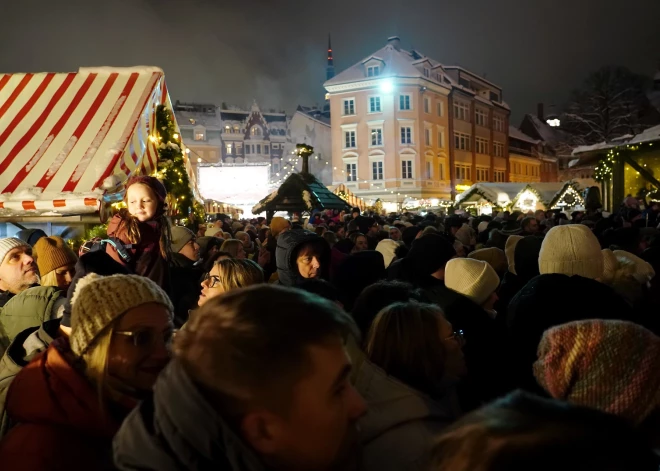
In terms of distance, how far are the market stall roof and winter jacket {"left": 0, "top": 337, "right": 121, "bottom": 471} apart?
385 inches

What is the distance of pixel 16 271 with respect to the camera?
14.3ft

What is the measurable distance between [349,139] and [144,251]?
151 ft

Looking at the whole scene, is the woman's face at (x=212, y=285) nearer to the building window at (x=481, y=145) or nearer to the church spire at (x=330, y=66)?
the building window at (x=481, y=145)

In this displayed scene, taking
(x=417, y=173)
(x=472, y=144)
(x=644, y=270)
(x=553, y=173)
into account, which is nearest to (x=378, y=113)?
(x=417, y=173)

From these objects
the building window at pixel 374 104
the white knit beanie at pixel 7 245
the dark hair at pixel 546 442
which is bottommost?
the dark hair at pixel 546 442

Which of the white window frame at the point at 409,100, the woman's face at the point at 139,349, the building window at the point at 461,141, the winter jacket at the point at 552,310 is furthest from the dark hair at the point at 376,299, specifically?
the building window at the point at 461,141

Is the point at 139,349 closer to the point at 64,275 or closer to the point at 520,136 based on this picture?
the point at 64,275

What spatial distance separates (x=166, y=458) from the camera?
3.74 feet

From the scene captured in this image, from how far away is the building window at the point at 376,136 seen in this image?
157 feet

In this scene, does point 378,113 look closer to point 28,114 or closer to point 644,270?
point 28,114

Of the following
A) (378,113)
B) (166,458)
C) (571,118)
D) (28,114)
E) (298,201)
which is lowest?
(166,458)

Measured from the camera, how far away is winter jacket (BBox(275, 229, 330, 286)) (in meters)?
4.69

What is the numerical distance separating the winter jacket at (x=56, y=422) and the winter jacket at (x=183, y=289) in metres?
2.43

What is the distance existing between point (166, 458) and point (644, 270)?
4.84 metres
